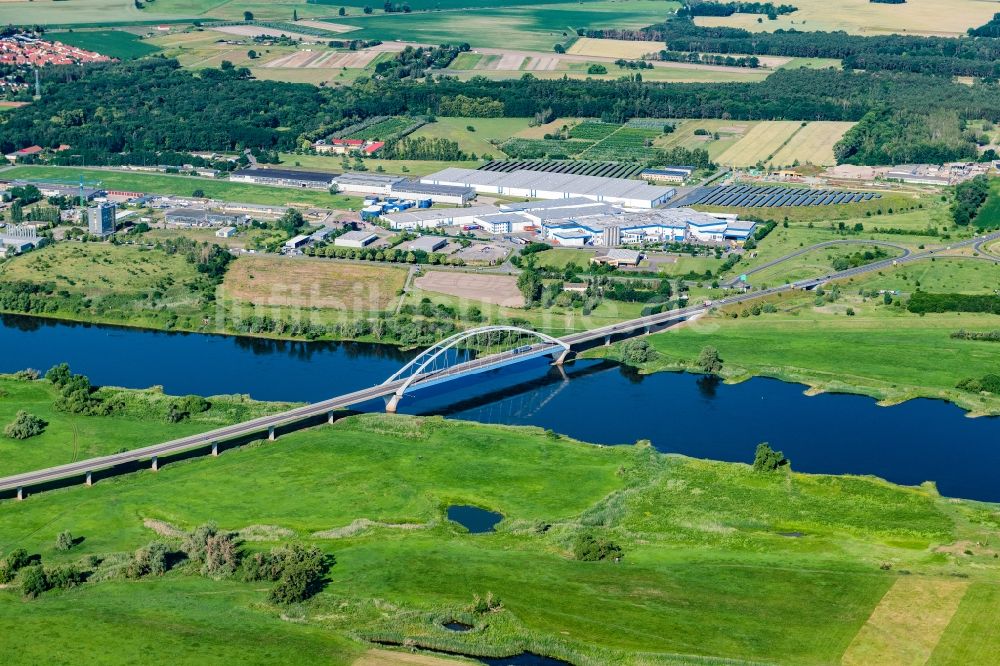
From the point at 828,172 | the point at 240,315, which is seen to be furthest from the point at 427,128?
the point at 240,315

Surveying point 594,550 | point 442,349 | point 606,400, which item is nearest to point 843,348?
point 606,400

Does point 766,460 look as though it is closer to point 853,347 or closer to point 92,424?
point 853,347

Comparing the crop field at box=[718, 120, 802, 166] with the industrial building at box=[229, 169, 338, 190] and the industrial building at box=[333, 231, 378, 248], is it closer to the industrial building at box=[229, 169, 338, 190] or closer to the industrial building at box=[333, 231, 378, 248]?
the industrial building at box=[229, 169, 338, 190]

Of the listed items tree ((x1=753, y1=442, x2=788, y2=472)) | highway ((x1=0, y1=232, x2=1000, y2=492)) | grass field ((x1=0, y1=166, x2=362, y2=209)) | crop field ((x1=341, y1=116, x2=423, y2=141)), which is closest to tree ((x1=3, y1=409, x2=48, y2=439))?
highway ((x1=0, y1=232, x2=1000, y2=492))

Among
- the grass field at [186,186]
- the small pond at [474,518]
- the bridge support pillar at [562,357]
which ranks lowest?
the small pond at [474,518]

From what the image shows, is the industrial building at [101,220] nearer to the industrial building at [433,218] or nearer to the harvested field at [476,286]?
the industrial building at [433,218]

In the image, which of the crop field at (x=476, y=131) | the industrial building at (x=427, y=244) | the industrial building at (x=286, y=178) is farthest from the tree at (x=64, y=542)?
the crop field at (x=476, y=131)
